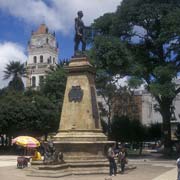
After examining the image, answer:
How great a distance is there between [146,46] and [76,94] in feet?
73.2

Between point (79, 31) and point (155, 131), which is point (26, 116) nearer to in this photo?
point (155, 131)

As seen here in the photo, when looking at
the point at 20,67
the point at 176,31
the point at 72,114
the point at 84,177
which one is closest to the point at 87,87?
the point at 72,114

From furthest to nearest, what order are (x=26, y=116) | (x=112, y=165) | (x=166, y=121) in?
(x=26, y=116) → (x=166, y=121) → (x=112, y=165)

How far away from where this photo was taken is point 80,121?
24.7 m

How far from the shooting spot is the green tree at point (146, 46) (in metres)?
40.0

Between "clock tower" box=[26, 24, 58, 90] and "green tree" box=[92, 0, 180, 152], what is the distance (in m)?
86.0

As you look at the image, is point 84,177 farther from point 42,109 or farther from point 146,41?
point 42,109

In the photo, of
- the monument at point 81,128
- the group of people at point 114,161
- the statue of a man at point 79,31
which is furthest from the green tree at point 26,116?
the group of people at point 114,161

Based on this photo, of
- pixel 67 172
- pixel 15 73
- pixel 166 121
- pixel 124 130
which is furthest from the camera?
pixel 15 73

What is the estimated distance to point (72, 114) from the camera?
24.8 m

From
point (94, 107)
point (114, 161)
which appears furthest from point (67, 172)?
point (94, 107)

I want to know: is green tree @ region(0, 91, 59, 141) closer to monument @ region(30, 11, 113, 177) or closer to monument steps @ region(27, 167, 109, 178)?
monument @ region(30, 11, 113, 177)

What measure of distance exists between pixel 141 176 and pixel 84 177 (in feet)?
9.80

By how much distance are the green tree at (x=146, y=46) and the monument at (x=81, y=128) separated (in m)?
14.4
